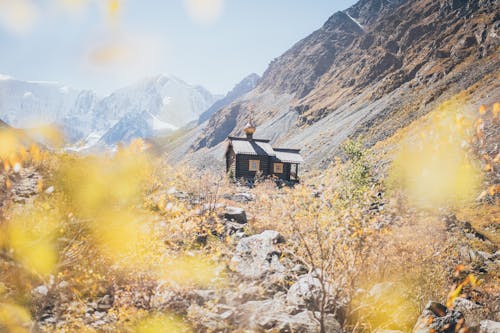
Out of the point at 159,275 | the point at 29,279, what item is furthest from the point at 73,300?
the point at 159,275

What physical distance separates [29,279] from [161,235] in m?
3.53

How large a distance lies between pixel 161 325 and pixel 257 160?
32086 millimetres

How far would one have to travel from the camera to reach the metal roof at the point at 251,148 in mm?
37928

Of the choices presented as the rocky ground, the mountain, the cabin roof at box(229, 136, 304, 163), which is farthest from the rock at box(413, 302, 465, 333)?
the mountain

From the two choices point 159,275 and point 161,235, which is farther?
point 161,235

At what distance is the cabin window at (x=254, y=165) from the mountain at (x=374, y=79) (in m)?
16.3

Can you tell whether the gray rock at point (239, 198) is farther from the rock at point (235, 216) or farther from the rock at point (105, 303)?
the rock at point (105, 303)

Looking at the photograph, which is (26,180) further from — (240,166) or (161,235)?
(240,166)

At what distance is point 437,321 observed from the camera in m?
6.93

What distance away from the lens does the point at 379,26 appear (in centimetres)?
10900

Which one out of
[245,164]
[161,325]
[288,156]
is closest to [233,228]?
[161,325]

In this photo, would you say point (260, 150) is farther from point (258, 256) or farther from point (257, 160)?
point (258, 256)

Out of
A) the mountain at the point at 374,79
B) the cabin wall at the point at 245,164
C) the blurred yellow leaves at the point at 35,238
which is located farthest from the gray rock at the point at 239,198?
the mountain at the point at 374,79

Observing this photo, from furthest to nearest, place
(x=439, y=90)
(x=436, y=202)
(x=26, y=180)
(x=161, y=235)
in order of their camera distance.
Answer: (x=439, y=90) → (x=436, y=202) → (x=161, y=235) → (x=26, y=180)
